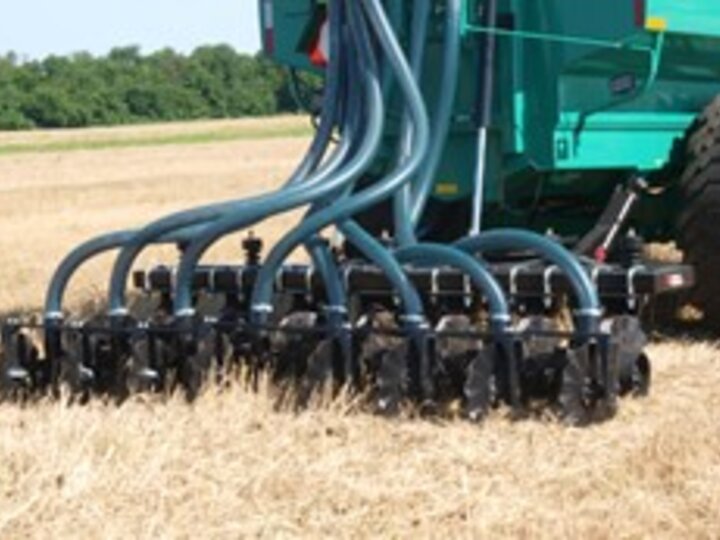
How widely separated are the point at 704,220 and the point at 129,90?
6329 centimetres

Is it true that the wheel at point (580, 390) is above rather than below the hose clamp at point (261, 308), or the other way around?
below

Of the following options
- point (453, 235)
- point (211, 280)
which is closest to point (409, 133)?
A: point (211, 280)

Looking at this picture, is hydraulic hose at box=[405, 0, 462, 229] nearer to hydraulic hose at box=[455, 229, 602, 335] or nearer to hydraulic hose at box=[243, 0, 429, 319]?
hydraulic hose at box=[243, 0, 429, 319]

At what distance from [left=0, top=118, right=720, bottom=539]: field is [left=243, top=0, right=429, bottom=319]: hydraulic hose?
1.76ft

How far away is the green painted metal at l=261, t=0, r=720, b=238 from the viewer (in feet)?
19.7

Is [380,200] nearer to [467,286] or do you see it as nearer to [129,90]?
[467,286]

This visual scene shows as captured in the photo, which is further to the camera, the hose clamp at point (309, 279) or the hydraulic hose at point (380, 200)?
the hose clamp at point (309, 279)

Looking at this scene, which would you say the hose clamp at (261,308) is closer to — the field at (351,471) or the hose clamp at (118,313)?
the field at (351,471)

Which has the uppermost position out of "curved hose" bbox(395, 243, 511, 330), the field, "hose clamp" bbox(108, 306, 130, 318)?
"curved hose" bbox(395, 243, 511, 330)

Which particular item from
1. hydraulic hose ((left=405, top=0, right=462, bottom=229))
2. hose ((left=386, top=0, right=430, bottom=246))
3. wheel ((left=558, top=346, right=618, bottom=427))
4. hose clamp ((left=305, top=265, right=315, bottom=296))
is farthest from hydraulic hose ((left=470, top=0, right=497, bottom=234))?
wheel ((left=558, top=346, right=618, bottom=427))

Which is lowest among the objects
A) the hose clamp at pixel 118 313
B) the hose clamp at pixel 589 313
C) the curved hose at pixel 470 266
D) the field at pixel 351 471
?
the field at pixel 351 471

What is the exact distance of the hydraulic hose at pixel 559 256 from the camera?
16.0 ft

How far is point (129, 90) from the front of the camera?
6769cm

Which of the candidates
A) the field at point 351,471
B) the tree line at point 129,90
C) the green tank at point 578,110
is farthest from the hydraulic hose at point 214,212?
the tree line at point 129,90
